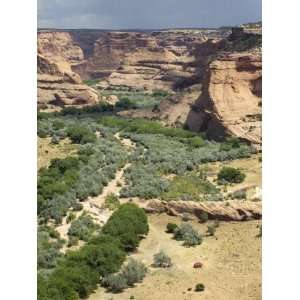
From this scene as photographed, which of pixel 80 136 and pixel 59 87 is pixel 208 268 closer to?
pixel 80 136

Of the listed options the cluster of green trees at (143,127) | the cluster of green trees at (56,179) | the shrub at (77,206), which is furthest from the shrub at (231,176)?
the cluster of green trees at (143,127)

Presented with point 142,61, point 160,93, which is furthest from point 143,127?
point 142,61

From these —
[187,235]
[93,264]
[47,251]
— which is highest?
[187,235]

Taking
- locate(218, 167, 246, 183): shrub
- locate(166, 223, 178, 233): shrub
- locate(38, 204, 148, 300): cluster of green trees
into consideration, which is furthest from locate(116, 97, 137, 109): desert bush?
locate(38, 204, 148, 300): cluster of green trees

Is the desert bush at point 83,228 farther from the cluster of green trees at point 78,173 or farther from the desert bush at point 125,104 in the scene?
the desert bush at point 125,104

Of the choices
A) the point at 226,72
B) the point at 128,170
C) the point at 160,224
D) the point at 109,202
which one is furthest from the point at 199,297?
the point at 226,72

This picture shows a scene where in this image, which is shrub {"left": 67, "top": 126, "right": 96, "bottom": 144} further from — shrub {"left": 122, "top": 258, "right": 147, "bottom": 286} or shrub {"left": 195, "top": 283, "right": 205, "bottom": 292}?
shrub {"left": 195, "top": 283, "right": 205, "bottom": 292}

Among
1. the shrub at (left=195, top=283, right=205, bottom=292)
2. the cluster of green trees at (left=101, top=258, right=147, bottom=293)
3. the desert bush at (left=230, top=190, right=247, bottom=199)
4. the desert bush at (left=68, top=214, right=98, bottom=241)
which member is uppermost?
the desert bush at (left=230, top=190, right=247, bottom=199)
